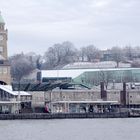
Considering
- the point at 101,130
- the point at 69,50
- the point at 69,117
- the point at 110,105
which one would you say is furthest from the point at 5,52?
the point at 69,50

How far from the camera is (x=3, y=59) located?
338 ft

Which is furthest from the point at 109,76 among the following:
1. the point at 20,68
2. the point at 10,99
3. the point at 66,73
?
the point at 20,68

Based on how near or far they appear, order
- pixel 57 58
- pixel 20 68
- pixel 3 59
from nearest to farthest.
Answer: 1. pixel 3 59
2. pixel 20 68
3. pixel 57 58

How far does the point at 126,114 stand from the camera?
275ft

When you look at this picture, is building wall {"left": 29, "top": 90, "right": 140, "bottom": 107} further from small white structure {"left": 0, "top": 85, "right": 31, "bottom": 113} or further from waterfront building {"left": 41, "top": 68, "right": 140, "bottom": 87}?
waterfront building {"left": 41, "top": 68, "right": 140, "bottom": 87}

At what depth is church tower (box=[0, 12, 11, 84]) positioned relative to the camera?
100m

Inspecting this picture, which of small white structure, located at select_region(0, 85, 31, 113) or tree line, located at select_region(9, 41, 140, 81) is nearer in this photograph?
small white structure, located at select_region(0, 85, 31, 113)

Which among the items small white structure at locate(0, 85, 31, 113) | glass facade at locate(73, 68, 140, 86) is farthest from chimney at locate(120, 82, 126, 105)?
glass facade at locate(73, 68, 140, 86)

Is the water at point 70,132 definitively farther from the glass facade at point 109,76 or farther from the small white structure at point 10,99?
the glass facade at point 109,76

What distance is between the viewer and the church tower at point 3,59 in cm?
10000

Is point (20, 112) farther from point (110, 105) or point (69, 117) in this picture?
point (110, 105)

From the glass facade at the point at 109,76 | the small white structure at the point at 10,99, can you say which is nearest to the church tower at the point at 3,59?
the small white structure at the point at 10,99

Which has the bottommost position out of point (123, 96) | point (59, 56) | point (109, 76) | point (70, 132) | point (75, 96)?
point (70, 132)

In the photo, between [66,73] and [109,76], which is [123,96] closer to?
[109,76]
